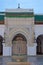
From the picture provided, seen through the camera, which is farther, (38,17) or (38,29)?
(38,17)

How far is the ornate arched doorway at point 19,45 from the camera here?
78.8 ft

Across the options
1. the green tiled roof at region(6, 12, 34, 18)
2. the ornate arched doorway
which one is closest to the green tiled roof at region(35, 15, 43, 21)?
the green tiled roof at region(6, 12, 34, 18)

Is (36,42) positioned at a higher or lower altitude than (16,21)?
lower

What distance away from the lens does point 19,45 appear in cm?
2430

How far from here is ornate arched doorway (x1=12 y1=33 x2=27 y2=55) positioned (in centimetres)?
2402

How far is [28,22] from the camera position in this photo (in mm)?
23859

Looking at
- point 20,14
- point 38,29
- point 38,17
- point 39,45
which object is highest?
point 20,14

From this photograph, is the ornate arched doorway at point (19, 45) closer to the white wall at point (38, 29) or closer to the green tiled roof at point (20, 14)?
the white wall at point (38, 29)

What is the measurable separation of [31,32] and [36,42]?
4.14 ft

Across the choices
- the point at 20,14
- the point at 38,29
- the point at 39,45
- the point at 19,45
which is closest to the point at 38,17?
the point at 38,29

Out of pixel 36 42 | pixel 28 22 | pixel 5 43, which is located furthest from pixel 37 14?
pixel 5 43

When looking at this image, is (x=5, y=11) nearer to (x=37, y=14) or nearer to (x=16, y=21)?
(x=16, y=21)

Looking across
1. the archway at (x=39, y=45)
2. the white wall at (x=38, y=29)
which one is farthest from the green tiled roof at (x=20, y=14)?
the archway at (x=39, y=45)

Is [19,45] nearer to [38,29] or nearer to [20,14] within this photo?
[38,29]
